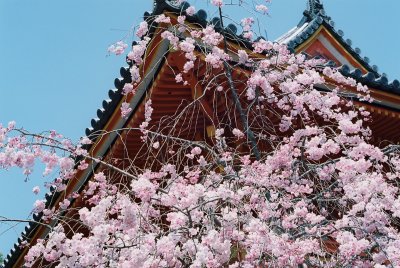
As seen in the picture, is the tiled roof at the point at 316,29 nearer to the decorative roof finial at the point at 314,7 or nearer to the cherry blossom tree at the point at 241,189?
the decorative roof finial at the point at 314,7

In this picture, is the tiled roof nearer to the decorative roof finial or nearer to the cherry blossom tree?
the decorative roof finial

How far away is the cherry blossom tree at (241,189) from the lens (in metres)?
4.14

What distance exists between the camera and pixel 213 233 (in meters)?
3.87

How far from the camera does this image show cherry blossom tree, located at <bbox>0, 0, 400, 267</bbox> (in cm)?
414

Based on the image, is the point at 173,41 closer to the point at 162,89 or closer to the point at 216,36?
the point at 216,36

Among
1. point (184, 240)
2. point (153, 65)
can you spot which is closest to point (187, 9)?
point (153, 65)

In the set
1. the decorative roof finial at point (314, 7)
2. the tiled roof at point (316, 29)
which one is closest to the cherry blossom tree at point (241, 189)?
the tiled roof at point (316, 29)

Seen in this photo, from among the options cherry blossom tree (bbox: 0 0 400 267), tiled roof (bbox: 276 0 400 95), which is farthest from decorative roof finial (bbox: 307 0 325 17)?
cherry blossom tree (bbox: 0 0 400 267)

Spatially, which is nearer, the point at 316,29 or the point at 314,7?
the point at 316,29

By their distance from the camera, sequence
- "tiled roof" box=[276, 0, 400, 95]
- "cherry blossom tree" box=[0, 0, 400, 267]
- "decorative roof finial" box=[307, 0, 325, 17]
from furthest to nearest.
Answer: "decorative roof finial" box=[307, 0, 325, 17] → "tiled roof" box=[276, 0, 400, 95] → "cherry blossom tree" box=[0, 0, 400, 267]

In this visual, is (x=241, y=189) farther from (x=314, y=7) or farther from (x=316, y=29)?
(x=314, y=7)

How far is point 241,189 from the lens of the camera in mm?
4582

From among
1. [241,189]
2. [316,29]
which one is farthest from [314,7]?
[241,189]

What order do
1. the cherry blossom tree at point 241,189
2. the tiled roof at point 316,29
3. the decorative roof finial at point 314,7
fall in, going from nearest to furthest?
the cherry blossom tree at point 241,189
the tiled roof at point 316,29
the decorative roof finial at point 314,7
